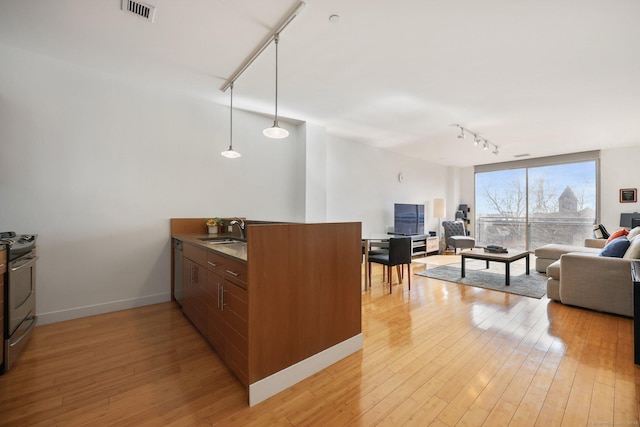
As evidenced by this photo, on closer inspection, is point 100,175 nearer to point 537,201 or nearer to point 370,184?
point 370,184

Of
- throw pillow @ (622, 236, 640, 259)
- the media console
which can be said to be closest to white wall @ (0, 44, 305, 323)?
the media console

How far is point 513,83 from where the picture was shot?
320cm

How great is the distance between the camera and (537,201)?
748cm

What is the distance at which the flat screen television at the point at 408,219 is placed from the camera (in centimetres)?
673

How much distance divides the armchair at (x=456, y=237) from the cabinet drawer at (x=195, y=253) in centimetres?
651

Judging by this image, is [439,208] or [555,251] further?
[439,208]

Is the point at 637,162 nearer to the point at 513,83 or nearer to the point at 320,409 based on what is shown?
the point at 513,83

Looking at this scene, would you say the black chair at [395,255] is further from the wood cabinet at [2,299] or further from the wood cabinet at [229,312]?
the wood cabinet at [2,299]

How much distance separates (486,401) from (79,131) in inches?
173

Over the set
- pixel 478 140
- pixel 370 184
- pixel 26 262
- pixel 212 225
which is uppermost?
pixel 478 140

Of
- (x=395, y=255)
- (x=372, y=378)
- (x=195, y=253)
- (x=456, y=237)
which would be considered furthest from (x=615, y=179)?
(x=195, y=253)

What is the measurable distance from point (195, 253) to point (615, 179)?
8849 millimetres

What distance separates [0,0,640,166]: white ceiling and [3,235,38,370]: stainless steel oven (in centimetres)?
189

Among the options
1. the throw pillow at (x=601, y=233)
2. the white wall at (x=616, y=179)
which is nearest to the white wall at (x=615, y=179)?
the white wall at (x=616, y=179)
